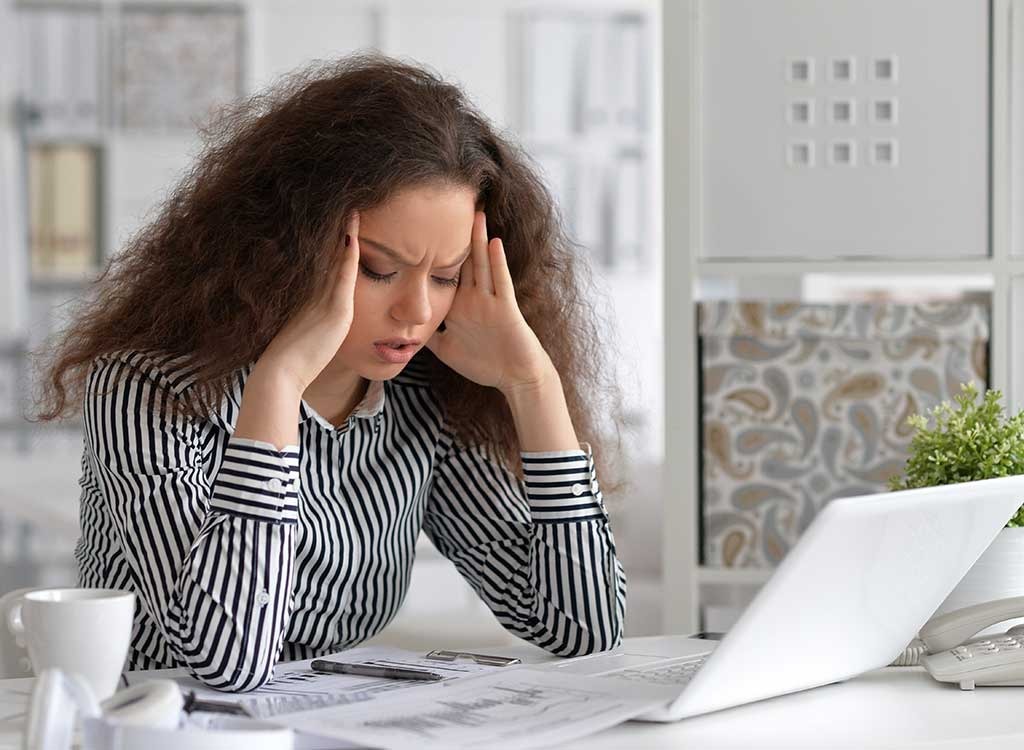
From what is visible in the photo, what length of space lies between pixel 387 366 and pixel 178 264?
10.2 inches

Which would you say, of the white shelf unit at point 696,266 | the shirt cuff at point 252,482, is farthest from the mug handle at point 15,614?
the white shelf unit at point 696,266

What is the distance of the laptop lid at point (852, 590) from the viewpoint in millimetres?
903

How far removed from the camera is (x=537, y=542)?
54.5 inches

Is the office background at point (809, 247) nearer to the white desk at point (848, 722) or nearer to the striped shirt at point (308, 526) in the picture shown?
the striped shirt at point (308, 526)

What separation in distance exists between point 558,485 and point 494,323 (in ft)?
0.60

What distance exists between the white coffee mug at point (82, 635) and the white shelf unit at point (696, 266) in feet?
3.25

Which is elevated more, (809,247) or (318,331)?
(809,247)

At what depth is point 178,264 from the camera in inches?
53.7

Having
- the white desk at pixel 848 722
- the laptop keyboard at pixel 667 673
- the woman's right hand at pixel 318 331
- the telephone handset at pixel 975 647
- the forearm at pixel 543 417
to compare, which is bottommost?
the white desk at pixel 848 722

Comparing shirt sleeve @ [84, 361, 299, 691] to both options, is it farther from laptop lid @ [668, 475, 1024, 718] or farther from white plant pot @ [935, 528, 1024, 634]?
white plant pot @ [935, 528, 1024, 634]

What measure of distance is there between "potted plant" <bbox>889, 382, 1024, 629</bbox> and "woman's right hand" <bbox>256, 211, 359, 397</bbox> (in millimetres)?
569

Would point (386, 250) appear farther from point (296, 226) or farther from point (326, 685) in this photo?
point (326, 685)

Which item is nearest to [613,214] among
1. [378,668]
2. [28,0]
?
[28,0]

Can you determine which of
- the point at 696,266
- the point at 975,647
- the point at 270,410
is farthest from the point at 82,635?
the point at 696,266
